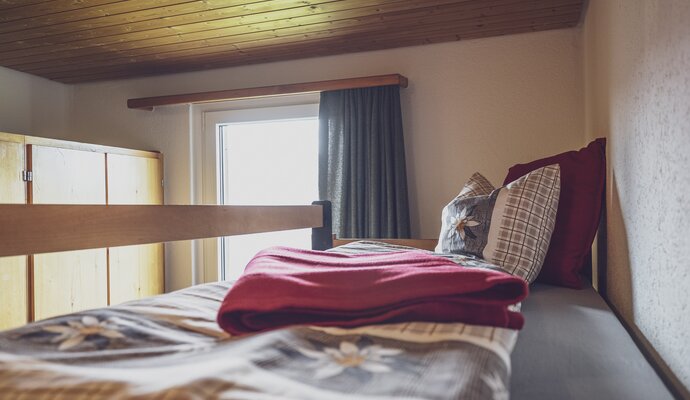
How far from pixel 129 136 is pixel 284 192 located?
1.08 meters

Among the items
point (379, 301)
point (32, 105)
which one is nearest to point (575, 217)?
point (379, 301)

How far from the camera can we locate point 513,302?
0.66 meters

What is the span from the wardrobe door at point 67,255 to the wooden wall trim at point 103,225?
170 cm

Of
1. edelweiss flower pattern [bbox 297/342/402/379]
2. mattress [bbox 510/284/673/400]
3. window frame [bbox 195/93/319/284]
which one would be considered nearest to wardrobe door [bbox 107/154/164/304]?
window frame [bbox 195/93/319/284]

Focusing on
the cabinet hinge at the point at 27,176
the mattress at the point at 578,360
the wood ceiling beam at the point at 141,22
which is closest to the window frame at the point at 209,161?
the wood ceiling beam at the point at 141,22

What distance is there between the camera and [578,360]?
29.2 inches

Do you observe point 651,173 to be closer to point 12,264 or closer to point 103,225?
point 103,225

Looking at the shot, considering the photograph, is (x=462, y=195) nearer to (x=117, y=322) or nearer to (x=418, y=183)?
(x=418, y=183)

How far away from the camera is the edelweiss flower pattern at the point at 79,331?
1.90 feet

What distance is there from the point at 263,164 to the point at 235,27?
35.5 inches

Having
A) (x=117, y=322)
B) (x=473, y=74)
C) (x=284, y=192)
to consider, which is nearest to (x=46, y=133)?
(x=284, y=192)

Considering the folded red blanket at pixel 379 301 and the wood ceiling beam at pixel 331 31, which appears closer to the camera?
the folded red blanket at pixel 379 301

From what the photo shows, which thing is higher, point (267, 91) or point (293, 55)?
point (293, 55)

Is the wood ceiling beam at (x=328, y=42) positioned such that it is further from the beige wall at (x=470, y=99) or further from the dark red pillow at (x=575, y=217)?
the dark red pillow at (x=575, y=217)
